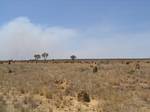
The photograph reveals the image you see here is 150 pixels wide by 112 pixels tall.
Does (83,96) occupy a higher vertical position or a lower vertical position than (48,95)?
lower

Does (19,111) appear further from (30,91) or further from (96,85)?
(96,85)

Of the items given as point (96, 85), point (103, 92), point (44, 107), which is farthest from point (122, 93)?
point (44, 107)

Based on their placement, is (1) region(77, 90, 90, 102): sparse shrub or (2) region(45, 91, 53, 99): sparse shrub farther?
(1) region(77, 90, 90, 102): sparse shrub

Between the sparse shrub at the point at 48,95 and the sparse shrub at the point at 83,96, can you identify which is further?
the sparse shrub at the point at 83,96

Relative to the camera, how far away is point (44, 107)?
19766mm

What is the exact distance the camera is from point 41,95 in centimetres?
2266

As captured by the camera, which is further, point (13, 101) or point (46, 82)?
point (46, 82)

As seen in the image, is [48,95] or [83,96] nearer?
[48,95]

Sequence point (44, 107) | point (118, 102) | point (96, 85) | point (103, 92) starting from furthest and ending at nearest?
point (96, 85) → point (103, 92) → point (118, 102) → point (44, 107)

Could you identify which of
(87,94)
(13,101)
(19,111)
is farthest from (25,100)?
(87,94)

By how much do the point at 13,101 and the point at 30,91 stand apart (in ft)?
10.2

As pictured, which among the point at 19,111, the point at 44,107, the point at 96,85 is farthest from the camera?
the point at 96,85

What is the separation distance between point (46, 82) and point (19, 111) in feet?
33.2

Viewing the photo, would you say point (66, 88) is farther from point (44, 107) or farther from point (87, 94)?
point (44, 107)
